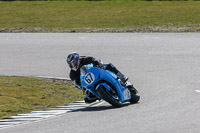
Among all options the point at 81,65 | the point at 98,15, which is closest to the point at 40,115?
the point at 81,65

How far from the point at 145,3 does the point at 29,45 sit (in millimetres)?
15950

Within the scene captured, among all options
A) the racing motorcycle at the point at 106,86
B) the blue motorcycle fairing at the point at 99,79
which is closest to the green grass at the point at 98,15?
the racing motorcycle at the point at 106,86

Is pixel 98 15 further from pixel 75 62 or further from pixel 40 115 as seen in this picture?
pixel 40 115

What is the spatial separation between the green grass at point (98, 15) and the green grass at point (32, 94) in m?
12.9

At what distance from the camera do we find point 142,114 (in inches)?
458

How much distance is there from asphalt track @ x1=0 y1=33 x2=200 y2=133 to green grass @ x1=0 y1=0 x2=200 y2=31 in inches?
177

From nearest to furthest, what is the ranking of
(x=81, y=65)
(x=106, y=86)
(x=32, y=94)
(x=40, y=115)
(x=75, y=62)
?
1. (x=40, y=115)
2. (x=106, y=86)
3. (x=75, y=62)
4. (x=81, y=65)
5. (x=32, y=94)

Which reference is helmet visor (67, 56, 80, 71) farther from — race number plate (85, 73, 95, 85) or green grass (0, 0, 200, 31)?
green grass (0, 0, 200, 31)

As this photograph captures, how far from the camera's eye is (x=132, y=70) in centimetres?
1923

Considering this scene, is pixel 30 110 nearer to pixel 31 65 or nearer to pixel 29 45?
pixel 31 65

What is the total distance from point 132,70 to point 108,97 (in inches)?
255

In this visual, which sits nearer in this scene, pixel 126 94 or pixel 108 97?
pixel 108 97

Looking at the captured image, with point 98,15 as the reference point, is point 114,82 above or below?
above

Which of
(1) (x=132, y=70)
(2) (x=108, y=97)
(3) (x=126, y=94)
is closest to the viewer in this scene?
(2) (x=108, y=97)
